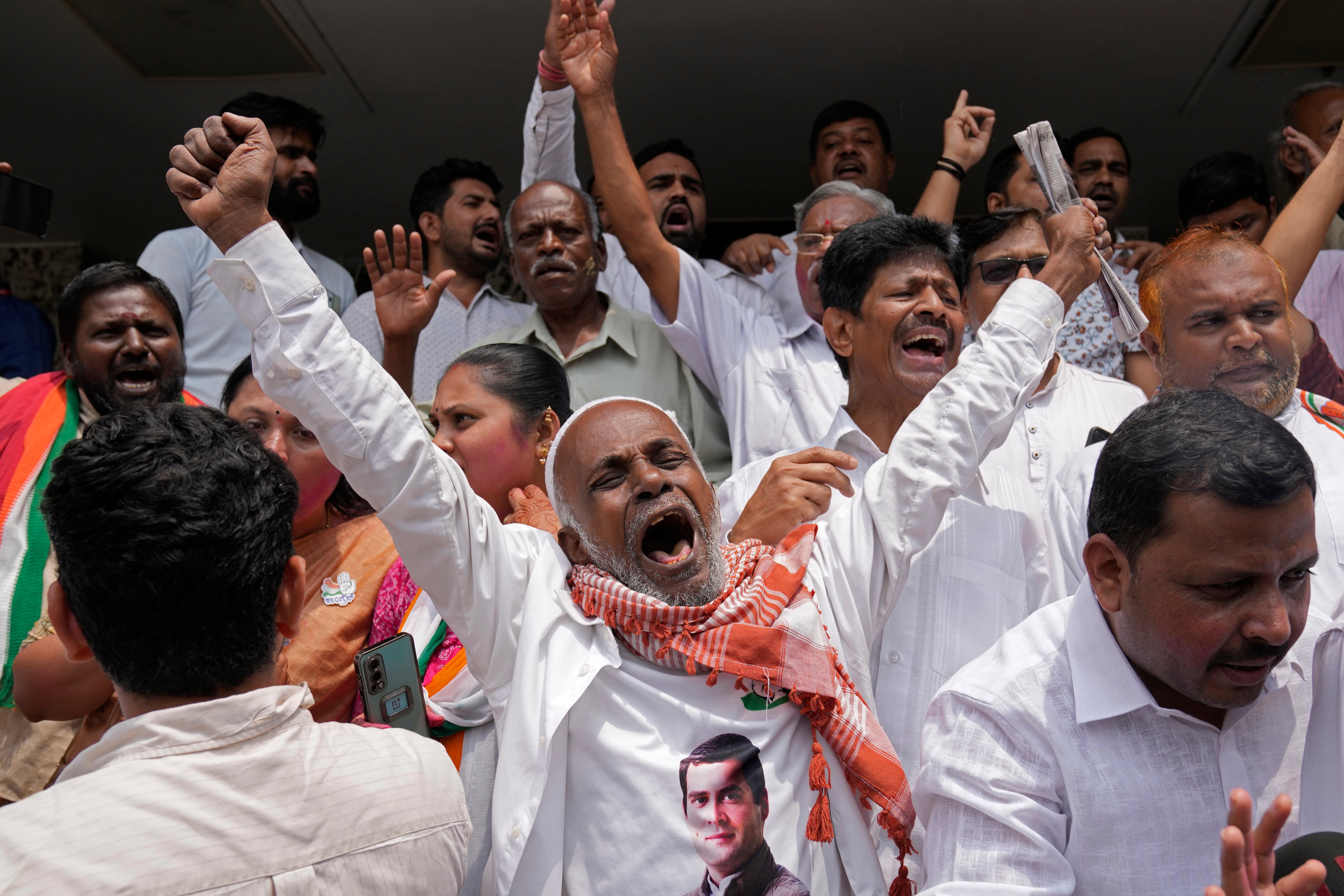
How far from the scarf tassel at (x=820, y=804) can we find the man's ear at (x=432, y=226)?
3694mm

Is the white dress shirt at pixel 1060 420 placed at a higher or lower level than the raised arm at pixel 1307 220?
lower

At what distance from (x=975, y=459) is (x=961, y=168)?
7.07 feet

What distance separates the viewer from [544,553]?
2.48 m

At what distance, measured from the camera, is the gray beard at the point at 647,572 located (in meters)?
2.40

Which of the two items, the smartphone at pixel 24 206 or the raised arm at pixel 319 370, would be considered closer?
the raised arm at pixel 319 370

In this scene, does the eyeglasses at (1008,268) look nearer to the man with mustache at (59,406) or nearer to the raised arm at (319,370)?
the raised arm at (319,370)

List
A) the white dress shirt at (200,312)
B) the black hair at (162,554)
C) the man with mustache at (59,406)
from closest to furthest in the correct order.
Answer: the black hair at (162,554), the man with mustache at (59,406), the white dress shirt at (200,312)

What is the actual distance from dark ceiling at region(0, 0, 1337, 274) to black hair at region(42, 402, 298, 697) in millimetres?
3998

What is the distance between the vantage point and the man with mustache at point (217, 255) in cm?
458

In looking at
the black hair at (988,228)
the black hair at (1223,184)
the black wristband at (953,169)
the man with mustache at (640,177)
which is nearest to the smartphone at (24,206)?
the man with mustache at (640,177)

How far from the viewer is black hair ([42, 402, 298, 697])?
1476 mm

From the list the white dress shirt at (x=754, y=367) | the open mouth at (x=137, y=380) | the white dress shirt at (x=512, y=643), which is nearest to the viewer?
the white dress shirt at (x=512, y=643)

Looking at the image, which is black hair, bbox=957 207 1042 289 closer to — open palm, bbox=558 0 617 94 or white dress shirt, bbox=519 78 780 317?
white dress shirt, bbox=519 78 780 317

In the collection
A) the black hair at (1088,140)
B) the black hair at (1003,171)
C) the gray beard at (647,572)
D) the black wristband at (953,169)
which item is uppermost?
the black hair at (1088,140)
